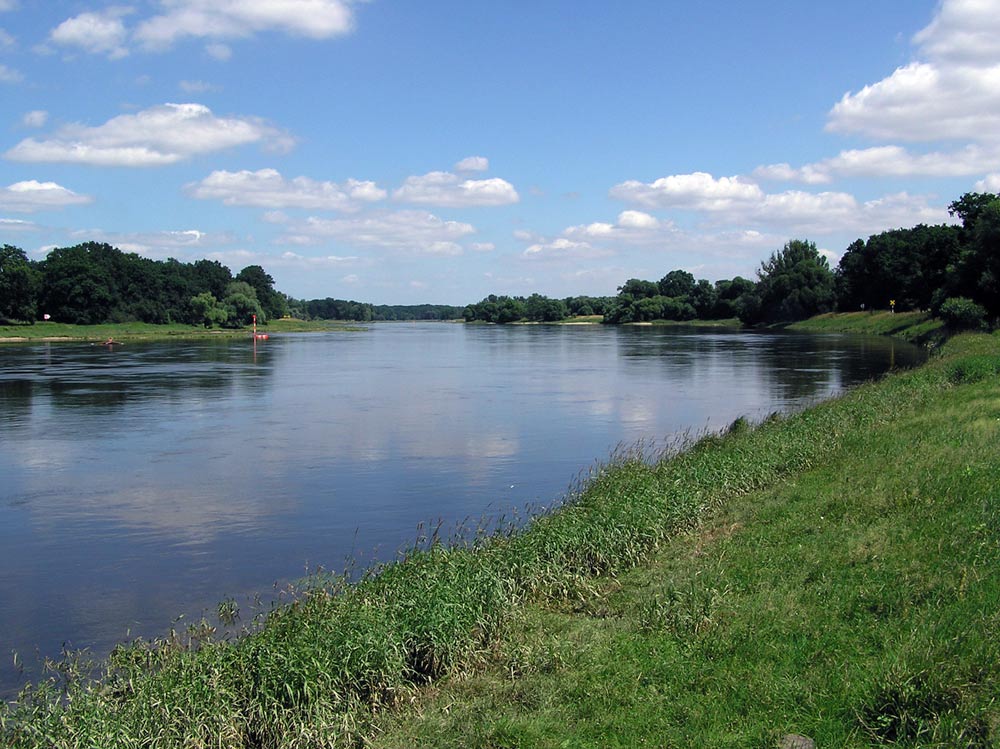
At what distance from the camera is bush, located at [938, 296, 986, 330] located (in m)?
47.8

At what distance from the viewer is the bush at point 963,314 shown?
157 ft

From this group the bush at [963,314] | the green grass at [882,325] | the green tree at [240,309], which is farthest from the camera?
the green tree at [240,309]

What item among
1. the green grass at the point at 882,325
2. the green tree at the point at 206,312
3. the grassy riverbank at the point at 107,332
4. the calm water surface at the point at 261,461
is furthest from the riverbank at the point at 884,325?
the green tree at the point at 206,312

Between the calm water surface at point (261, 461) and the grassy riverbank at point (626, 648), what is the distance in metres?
2.77

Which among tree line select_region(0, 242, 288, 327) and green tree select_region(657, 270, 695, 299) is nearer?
tree line select_region(0, 242, 288, 327)

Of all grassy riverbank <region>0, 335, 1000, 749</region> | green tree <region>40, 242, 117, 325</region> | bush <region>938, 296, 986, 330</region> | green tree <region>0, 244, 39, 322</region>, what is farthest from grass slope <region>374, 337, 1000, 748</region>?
green tree <region>40, 242, 117, 325</region>

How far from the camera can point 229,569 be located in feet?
40.0

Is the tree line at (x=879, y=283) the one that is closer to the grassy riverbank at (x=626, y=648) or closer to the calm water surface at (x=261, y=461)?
the calm water surface at (x=261, y=461)

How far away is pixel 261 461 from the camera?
2041 cm

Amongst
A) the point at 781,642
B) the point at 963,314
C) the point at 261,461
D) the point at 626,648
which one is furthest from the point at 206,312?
the point at 781,642

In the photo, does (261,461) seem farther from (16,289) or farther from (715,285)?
(715,285)

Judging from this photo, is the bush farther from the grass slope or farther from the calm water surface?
the grass slope

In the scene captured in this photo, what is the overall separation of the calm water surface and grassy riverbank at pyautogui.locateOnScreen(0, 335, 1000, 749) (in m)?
2.77

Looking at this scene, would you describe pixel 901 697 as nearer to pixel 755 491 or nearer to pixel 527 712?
pixel 527 712
